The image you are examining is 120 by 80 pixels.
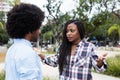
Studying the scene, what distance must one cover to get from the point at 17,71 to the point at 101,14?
81.4ft

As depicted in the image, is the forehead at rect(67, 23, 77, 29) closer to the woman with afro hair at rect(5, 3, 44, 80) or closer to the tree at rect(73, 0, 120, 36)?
the woman with afro hair at rect(5, 3, 44, 80)

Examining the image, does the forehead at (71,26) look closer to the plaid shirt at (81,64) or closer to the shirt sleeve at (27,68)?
the plaid shirt at (81,64)

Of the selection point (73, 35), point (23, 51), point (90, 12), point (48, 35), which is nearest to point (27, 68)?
point (23, 51)

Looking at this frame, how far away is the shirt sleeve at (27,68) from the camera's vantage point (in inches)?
100

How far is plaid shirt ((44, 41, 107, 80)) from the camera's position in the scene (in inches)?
166

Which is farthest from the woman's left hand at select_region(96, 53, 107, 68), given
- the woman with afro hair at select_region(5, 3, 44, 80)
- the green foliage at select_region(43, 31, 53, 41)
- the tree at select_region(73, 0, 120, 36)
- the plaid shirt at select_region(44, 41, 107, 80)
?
the green foliage at select_region(43, 31, 53, 41)

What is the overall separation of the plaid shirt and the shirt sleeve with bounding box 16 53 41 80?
165 cm

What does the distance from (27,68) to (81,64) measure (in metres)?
1.74

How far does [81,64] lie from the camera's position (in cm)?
423

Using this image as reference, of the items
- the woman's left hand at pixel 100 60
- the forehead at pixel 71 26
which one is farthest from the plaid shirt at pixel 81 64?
the forehead at pixel 71 26

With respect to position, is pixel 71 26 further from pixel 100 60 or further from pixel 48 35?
pixel 48 35

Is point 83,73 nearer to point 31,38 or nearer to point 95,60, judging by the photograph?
point 95,60

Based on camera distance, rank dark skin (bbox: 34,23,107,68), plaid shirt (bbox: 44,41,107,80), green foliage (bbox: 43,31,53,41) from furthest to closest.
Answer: green foliage (bbox: 43,31,53,41) → dark skin (bbox: 34,23,107,68) → plaid shirt (bbox: 44,41,107,80)

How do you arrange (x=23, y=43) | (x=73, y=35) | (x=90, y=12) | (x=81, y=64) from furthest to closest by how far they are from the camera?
1. (x=90, y=12)
2. (x=73, y=35)
3. (x=81, y=64)
4. (x=23, y=43)
